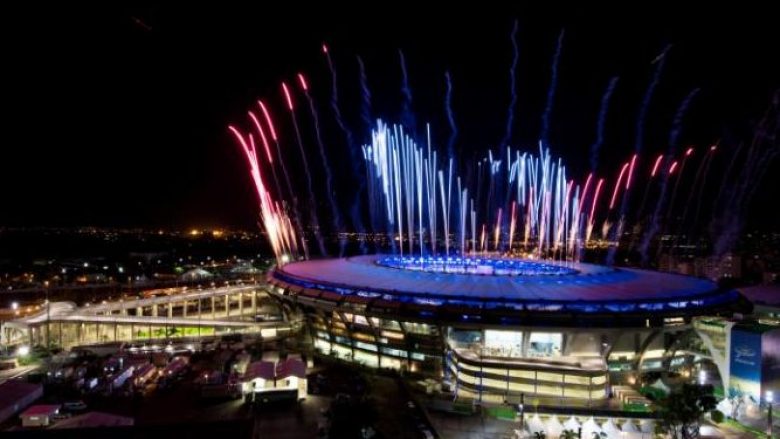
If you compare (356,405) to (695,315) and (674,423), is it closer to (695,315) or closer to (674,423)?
(674,423)

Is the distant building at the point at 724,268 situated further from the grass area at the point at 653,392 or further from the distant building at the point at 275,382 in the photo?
the distant building at the point at 275,382

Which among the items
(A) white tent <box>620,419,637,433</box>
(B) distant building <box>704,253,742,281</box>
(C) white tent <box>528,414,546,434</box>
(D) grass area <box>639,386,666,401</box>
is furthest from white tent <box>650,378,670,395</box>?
(B) distant building <box>704,253,742,281</box>

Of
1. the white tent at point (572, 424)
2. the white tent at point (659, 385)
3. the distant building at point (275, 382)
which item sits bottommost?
the white tent at point (572, 424)

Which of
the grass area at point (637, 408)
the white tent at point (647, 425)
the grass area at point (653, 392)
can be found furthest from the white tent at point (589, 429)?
the grass area at point (653, 392)

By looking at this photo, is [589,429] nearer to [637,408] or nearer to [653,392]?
[637,408]

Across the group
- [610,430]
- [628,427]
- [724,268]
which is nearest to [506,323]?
[610,430]

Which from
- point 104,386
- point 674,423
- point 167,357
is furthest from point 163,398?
point 674,423

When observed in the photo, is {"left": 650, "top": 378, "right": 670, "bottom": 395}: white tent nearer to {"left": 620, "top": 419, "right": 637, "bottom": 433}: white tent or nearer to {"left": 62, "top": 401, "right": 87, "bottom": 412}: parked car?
{"left": 620, "top": 419, "right": 637, "bottom": 433}: white tent
